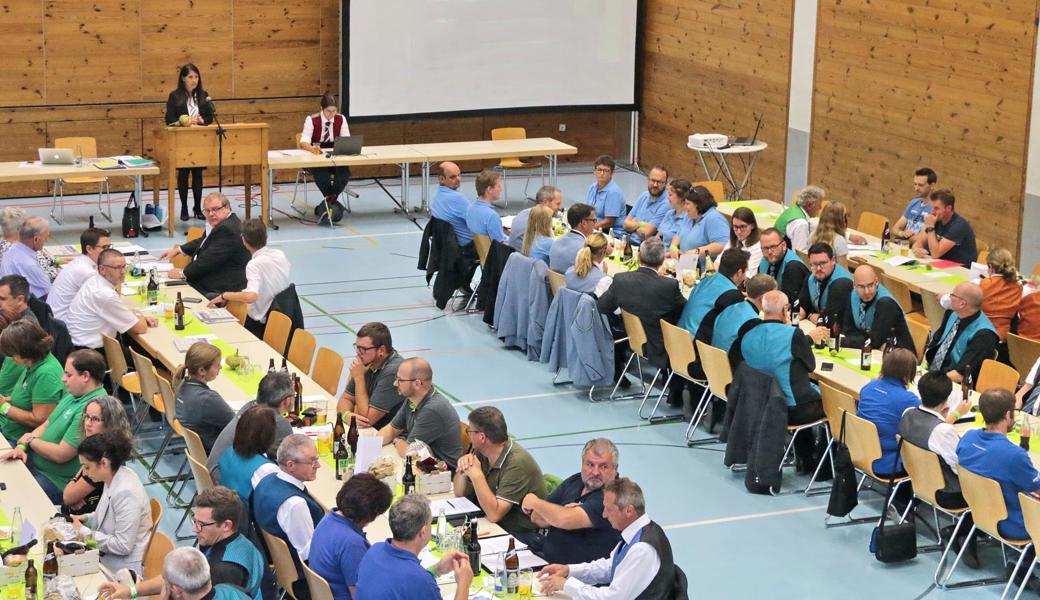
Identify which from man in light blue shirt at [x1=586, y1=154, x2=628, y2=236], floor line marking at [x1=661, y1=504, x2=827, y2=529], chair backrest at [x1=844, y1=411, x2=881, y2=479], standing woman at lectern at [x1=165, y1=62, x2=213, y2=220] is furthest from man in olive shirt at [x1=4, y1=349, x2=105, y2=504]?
standing woman at lectern at [x1=165, y1=62, x2=213, y2=220]

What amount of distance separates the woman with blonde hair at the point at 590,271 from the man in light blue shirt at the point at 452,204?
237cm

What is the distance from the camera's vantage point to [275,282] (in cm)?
1060

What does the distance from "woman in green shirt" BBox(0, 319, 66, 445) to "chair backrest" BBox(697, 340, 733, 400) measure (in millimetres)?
4291

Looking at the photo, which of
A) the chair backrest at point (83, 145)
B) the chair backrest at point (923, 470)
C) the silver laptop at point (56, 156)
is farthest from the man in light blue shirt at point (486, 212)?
the chair backrest at point (83, 145)

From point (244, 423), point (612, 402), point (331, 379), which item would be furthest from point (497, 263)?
point (244, 423)

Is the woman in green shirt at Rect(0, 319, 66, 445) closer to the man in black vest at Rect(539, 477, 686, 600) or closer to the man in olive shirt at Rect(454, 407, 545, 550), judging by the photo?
the man in olive shirt at Rect(454, 407, 545, 550)

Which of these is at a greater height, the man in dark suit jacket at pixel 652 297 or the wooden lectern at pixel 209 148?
the wooden lectern at pixel 209 148

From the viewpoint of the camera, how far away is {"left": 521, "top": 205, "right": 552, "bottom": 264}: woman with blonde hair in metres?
11.8

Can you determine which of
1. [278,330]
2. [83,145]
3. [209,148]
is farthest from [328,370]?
[83,145]

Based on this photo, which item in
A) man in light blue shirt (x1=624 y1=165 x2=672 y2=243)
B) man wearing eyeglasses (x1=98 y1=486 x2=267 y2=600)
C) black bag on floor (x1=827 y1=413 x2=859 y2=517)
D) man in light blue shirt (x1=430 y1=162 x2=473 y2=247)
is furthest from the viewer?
man in light blue shirt (x1=624 y1=165 x2=672 y2=243)

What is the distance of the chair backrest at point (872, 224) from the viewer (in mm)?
13406

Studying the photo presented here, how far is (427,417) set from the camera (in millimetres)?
7648

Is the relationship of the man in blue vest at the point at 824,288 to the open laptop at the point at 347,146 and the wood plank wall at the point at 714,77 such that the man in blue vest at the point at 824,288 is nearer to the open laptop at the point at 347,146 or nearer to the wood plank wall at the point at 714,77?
the wood plank wall at the point at 714,77

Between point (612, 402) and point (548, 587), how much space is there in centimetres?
492
